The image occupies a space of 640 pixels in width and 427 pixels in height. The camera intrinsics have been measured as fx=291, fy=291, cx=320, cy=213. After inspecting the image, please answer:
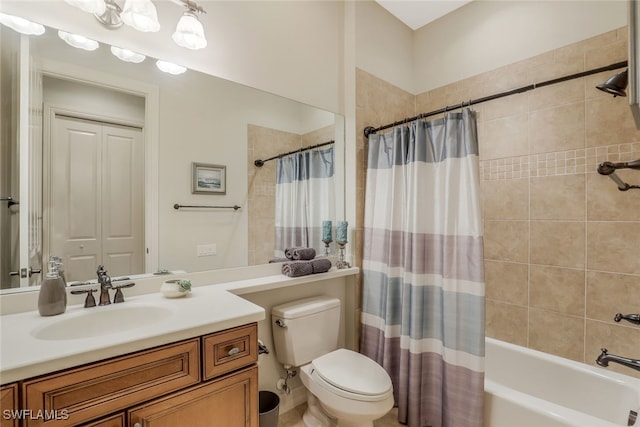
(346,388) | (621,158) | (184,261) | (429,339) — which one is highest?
(621,158)

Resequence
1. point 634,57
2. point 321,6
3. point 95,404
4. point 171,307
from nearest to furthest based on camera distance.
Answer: point 634,57, point 95,404, point 171,307, point 321,6

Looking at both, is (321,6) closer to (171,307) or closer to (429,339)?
(171,307)

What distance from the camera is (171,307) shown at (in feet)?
3.87

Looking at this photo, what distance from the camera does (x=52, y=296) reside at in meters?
1.06

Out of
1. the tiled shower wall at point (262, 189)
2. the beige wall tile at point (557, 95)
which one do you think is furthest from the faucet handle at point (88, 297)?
the beige wall tile at point (557, 95)

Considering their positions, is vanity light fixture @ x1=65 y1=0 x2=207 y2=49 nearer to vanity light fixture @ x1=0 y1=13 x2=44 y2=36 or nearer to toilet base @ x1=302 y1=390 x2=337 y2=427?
→ vanity light fixture @ x1=0 y1=13 x2=44 y2=36

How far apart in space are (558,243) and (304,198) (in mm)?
1672

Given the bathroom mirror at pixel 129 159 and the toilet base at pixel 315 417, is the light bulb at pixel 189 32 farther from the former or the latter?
the toilet base at pixel 315 417

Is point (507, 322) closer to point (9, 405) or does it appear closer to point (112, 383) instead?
point (112, 383)

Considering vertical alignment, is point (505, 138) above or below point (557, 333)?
above

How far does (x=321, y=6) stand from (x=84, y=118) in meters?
1.66

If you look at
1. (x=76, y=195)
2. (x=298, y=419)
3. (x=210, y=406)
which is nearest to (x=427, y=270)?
(x=298, y=419)

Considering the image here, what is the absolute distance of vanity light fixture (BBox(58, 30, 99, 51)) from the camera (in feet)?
3.93

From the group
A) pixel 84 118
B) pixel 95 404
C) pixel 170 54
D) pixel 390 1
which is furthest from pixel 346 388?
pixel 390 1
